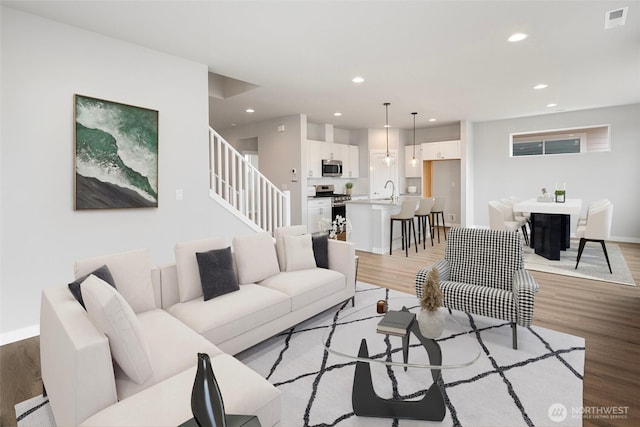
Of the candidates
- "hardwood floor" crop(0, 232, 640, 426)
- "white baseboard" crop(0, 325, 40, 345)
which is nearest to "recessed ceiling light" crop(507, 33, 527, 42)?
"hardwood floor" crop(0, 232, 640, 426)

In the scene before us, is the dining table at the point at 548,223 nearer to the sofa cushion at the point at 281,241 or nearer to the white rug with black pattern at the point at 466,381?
the white rug with black pattern at the point at 466,381

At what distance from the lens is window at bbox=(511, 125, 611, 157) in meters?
7.13

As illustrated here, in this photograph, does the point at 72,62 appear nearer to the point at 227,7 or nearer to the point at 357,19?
the point at 227,7

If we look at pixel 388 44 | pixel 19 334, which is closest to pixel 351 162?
pixel 388 44

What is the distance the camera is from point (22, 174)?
295 centimetres

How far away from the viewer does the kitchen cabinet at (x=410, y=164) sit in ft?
30.3

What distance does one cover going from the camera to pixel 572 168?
7379 millimetres

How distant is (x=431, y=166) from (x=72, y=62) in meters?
8.36

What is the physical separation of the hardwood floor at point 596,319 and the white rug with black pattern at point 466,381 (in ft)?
0.37

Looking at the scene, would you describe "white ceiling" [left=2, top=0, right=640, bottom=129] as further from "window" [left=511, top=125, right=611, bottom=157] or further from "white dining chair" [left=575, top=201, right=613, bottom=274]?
"white dining chair" [left=575, top=201, right=613, bottom=274]

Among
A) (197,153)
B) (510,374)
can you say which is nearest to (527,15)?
(510,374)

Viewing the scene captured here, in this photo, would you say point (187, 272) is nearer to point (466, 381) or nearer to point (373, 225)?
point (466, 381)

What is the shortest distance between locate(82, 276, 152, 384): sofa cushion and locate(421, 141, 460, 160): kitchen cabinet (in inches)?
326

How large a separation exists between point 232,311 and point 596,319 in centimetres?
333
